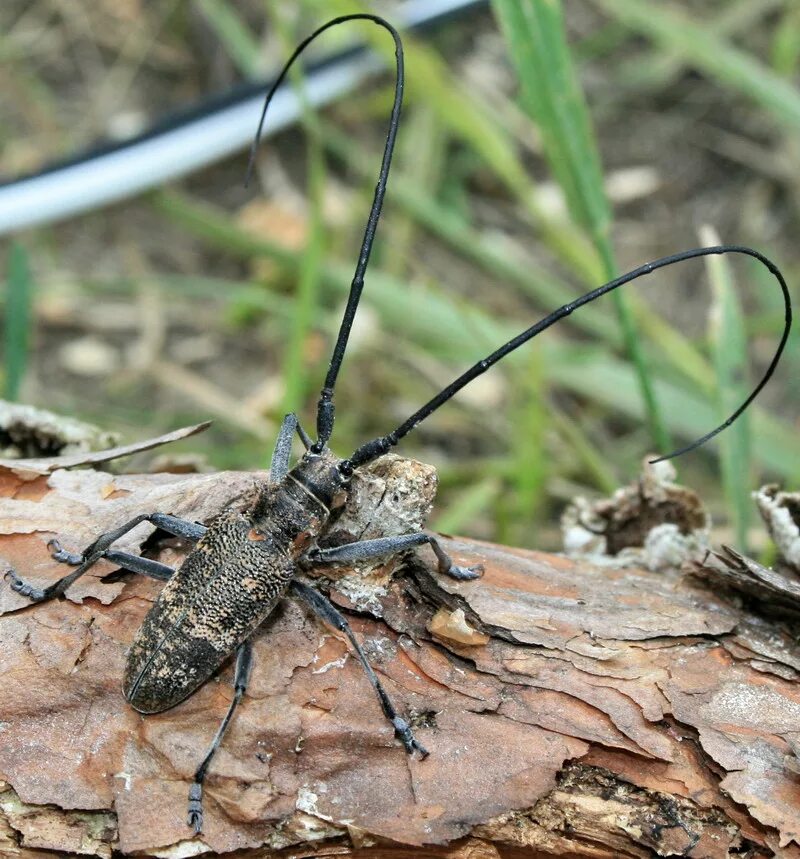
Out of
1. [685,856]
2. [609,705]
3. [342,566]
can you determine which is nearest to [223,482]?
[342,566]

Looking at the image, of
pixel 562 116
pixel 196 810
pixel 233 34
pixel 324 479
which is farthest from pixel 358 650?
pixel 233 34

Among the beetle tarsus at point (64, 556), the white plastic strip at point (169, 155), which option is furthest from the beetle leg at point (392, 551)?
the white plastic strip at point (169, 155)

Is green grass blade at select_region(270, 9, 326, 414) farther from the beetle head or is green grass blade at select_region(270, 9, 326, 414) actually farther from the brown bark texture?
the brown bark texture

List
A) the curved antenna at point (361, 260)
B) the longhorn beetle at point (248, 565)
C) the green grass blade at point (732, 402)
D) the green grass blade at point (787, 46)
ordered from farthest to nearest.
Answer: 1. the green grass blade at point (787, 46)
2. the green grass blade at point (732, 402)
3. the curved antenna at point (361, 260)
4. the longhorn beetle at point (248, 565)

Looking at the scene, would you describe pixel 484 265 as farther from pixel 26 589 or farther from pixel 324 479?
pixel 26 589

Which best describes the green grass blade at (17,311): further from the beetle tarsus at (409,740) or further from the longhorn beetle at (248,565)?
the beetle tarsus at (409,740)

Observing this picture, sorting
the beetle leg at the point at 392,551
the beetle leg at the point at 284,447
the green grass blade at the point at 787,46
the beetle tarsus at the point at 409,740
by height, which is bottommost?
the beetle tarsus at the point at 409,740

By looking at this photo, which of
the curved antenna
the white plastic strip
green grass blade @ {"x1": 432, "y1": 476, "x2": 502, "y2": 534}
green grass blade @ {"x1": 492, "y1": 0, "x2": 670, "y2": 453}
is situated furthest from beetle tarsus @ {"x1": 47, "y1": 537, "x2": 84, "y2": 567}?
the white plastic strip
